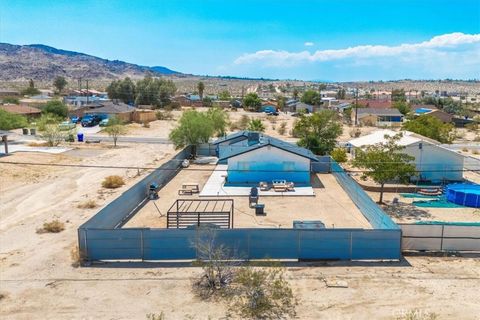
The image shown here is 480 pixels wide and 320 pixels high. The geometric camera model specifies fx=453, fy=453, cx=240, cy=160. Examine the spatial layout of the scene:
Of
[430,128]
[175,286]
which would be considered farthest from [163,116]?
[175,286]

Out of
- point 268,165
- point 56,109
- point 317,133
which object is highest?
point 56,109

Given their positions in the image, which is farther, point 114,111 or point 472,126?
point 472,126

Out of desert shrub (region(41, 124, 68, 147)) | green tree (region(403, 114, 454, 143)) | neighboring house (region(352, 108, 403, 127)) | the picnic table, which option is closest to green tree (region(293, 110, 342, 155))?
green tree (region(403, 114, 454, 143))

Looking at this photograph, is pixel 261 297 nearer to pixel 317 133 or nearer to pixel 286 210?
pixel 286 210

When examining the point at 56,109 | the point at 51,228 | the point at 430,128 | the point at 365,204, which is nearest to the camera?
the point at 51,228

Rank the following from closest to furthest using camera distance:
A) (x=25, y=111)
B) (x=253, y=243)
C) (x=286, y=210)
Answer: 1. (x=253, y=243)
2. (x=286, y=210)
3. (x=25, y=111)

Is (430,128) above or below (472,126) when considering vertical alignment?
above

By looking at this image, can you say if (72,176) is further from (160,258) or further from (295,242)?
(295,242)

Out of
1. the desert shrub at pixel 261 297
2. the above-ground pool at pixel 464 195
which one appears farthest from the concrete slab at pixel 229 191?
the desert shrub at pixel 261 297
